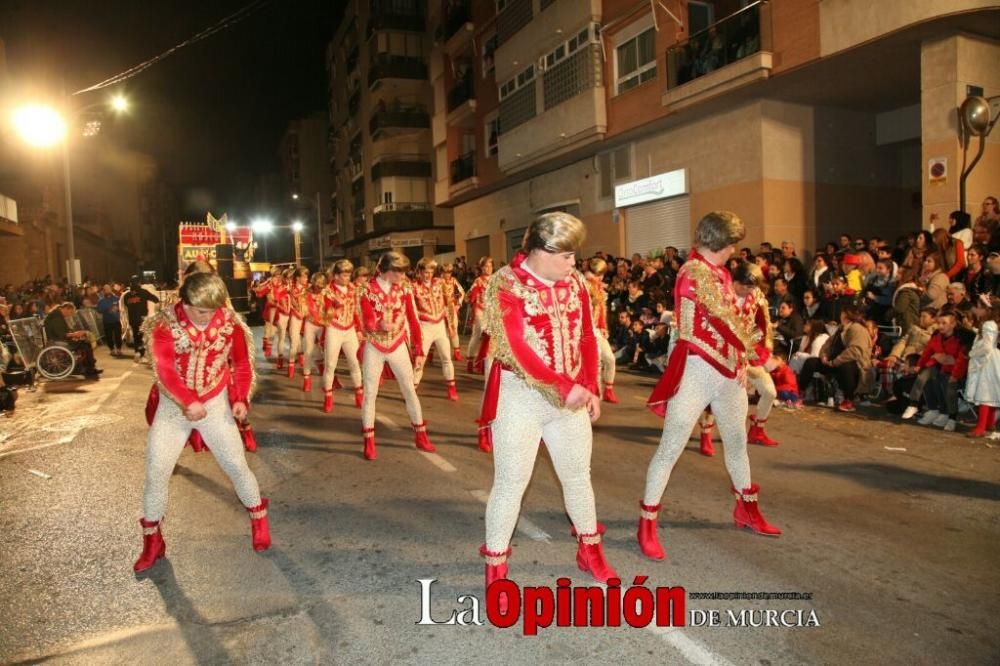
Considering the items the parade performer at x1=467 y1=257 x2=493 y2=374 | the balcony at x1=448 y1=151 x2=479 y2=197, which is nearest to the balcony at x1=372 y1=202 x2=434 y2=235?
the balcony at x1=448 y1=151 x2=479 y2=197

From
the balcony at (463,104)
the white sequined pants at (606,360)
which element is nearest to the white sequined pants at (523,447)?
the white sequined pants at (606,360)

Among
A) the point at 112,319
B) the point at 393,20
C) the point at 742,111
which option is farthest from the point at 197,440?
the point at 393,20

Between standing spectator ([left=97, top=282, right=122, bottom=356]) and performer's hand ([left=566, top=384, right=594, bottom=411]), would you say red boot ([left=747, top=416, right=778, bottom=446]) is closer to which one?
performer's hand ([left=566, top=384, right=594, bottom=411])

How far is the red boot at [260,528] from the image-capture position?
518 centimetres

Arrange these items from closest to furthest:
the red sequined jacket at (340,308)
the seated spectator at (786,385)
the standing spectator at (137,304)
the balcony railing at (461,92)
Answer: the seated spectator at (786,385)
the red sequined jacket at (340,308)
the standing spectator at (137,304)
the balcony railing at (461,92)

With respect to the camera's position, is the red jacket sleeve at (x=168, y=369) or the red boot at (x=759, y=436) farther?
the red boot at (x=759, y=436)

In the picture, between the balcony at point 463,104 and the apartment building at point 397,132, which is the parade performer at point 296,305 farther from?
the apartment building at point 397,132

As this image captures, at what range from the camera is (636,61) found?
20.6 m

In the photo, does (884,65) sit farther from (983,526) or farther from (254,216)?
(254,216)

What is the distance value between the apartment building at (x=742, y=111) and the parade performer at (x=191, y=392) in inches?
518

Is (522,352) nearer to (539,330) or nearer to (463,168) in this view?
(539,330)

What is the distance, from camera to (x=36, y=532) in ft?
19.2

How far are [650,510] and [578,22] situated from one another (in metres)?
20.6

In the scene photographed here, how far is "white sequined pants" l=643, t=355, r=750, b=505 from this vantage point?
4902 mm
